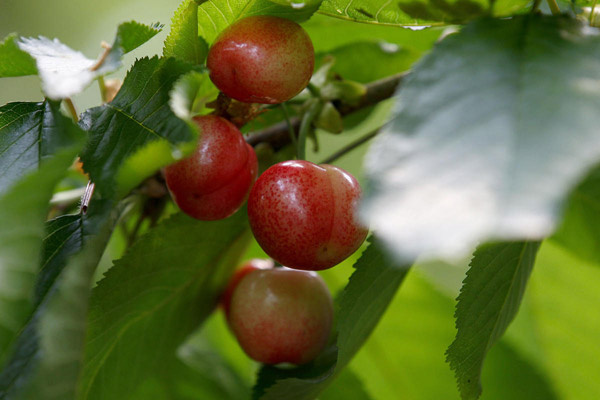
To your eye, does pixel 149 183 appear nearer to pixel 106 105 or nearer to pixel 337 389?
pixel 106 105

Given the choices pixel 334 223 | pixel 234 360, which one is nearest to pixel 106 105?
pixel 334 223

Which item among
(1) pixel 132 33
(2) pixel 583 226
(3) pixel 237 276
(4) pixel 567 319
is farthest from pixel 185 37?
(4) pixel 567 319

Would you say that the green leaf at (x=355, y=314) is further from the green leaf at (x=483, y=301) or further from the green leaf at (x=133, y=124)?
the green leaf at (x=133, y=124)

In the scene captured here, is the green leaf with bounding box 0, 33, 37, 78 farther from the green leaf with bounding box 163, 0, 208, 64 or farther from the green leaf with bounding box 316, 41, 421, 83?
the green leaf with bounding box 316, 41, 421, 83

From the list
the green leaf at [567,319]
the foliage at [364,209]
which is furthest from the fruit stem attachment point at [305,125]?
the green leaf at [567,319]

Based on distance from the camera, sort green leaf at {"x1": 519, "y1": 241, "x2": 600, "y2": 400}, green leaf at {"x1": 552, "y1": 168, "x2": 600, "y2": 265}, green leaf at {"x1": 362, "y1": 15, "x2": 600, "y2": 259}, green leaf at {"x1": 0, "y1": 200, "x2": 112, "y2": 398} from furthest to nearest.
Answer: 1. green leaf at {"x1": 519, "y1": 241, "x2": 600, "y2": 400}
2. green leaf at {"x1": 552, "y1": 168, "x2": 600, "y2": 265}
3. green leaf at {"x1": 0, "y1": 200, "x2": 112, "y2": 398}
4. green leaf at {"x1": 362, "y1": 15, "x2": 600, "y2": 259}

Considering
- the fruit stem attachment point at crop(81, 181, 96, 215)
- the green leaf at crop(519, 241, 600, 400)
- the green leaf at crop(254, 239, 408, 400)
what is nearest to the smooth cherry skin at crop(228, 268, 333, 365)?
the green leaf at crop(254, 239, 408, 400)

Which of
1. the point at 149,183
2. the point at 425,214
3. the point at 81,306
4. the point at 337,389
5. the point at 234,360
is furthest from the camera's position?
the point at 234,360
